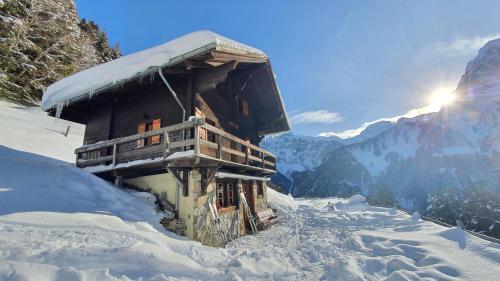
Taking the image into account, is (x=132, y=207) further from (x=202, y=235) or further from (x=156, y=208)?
(x=202, y=235)

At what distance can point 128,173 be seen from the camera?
10797 millimetres

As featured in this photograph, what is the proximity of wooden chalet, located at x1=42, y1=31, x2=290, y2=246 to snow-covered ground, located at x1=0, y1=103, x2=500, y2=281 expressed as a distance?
1224mm

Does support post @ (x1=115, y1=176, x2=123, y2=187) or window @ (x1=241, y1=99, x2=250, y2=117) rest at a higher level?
window @ (x1=241, y1=99, x2=250, y2=117)

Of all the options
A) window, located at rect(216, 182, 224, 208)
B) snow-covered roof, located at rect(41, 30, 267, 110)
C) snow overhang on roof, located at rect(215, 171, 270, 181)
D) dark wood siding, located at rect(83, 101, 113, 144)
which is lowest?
window, located at rect(216, 182, 224, 208)

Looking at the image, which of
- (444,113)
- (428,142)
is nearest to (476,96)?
(444,113)

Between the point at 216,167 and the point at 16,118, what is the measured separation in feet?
67.8

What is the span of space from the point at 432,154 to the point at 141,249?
170 m

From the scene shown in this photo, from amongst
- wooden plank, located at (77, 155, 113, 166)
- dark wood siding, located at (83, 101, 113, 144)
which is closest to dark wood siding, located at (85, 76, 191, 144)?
dark wood siding, located at (83, 101, 113, 144)

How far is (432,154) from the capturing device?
146 metres

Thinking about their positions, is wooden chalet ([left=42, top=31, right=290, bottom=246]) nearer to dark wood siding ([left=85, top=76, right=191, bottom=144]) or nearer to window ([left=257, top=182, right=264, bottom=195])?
dark wood siding ([left=85, top=76, right=191, bottom=144])

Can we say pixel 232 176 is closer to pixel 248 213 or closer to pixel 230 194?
pixel 230 194

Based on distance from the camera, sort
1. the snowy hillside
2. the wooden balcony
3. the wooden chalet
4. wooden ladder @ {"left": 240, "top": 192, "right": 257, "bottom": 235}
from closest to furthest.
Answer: the wooden balcony → the wooden chalet → wooden ladder @ {"left": 240, "top": 192, "right": 257, "bottom": 235} → the snowy hillside

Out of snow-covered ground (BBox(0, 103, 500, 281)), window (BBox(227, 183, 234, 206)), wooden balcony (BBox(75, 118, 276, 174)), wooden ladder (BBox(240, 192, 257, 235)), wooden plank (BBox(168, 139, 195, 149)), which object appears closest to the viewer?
snow-covered ground (BBox(0, 103, 500, 281))

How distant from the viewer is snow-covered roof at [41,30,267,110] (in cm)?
948
